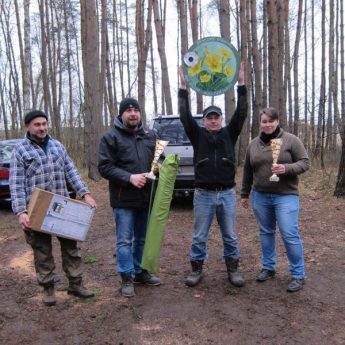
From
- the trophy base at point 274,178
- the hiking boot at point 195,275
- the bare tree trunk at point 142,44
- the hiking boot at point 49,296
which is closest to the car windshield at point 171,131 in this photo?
the hiking boot at point 195,275

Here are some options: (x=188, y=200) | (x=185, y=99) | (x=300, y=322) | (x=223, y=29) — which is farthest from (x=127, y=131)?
(x=223, y=29)

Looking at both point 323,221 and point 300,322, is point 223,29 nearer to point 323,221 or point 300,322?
point 323,221

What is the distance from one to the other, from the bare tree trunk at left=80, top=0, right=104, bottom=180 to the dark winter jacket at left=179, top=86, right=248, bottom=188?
9.52 m

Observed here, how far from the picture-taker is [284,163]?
183 inches

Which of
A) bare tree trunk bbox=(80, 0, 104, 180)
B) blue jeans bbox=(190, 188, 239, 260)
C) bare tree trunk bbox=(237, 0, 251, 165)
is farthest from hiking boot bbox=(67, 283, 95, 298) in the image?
bare tree trunk bbox=(237, 0, 251, 165)

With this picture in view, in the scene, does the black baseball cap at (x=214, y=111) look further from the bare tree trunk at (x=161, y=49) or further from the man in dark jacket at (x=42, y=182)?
the bare tree trunk at (x=161, y=49)

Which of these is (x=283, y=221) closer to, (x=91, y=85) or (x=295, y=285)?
(x=295, y=285)

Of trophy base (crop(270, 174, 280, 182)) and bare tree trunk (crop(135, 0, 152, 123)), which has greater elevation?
bare tree trunk (crop(135, 0, 152, 123))

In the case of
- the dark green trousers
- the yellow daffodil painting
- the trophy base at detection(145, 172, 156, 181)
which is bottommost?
the dark green trousers

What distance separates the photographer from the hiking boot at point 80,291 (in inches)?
183

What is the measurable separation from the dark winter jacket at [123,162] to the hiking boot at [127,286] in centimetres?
81

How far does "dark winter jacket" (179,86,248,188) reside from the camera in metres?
4.73

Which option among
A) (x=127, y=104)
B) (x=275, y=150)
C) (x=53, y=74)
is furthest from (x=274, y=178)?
(x=53, y=74)

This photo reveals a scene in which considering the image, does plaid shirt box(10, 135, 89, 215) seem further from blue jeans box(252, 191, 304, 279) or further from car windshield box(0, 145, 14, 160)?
car windshield box(0, 145, 14, 160)
